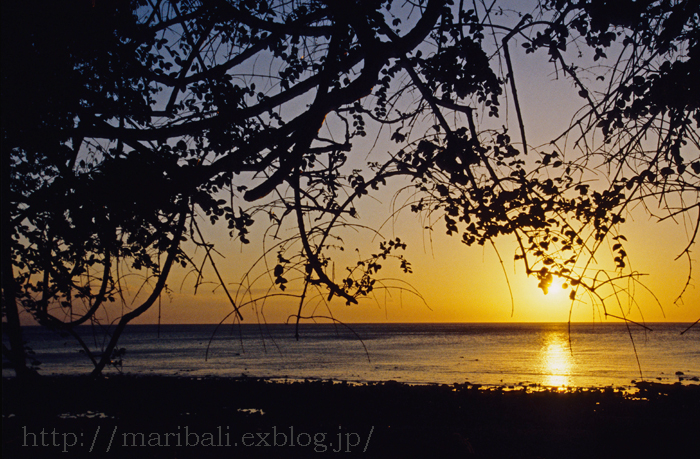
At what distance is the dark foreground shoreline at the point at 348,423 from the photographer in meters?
7.45

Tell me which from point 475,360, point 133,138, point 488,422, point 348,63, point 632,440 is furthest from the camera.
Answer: point 475,360

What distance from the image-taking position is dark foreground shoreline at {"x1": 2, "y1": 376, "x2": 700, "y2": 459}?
7445 mm

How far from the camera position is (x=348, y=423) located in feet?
36.9

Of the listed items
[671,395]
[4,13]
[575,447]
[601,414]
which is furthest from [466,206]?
[671,395]

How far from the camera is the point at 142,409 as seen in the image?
1373cm

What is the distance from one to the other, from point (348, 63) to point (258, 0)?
107 centimetres

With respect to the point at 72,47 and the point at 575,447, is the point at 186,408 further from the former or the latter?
the point at 72,47

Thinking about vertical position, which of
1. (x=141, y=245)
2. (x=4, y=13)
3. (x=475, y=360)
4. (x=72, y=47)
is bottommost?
(x=475, y=360)

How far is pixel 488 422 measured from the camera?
11719mm

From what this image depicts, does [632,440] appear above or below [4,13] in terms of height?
below

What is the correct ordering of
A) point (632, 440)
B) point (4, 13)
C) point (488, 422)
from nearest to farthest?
1. point (4, 13)
2. point (632, 440)
3. point (488, 422)

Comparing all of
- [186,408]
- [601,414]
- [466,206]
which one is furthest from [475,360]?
[466,206]

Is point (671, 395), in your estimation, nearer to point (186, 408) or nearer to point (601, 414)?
point (601, 414)

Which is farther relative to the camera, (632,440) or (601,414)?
(601,414)
